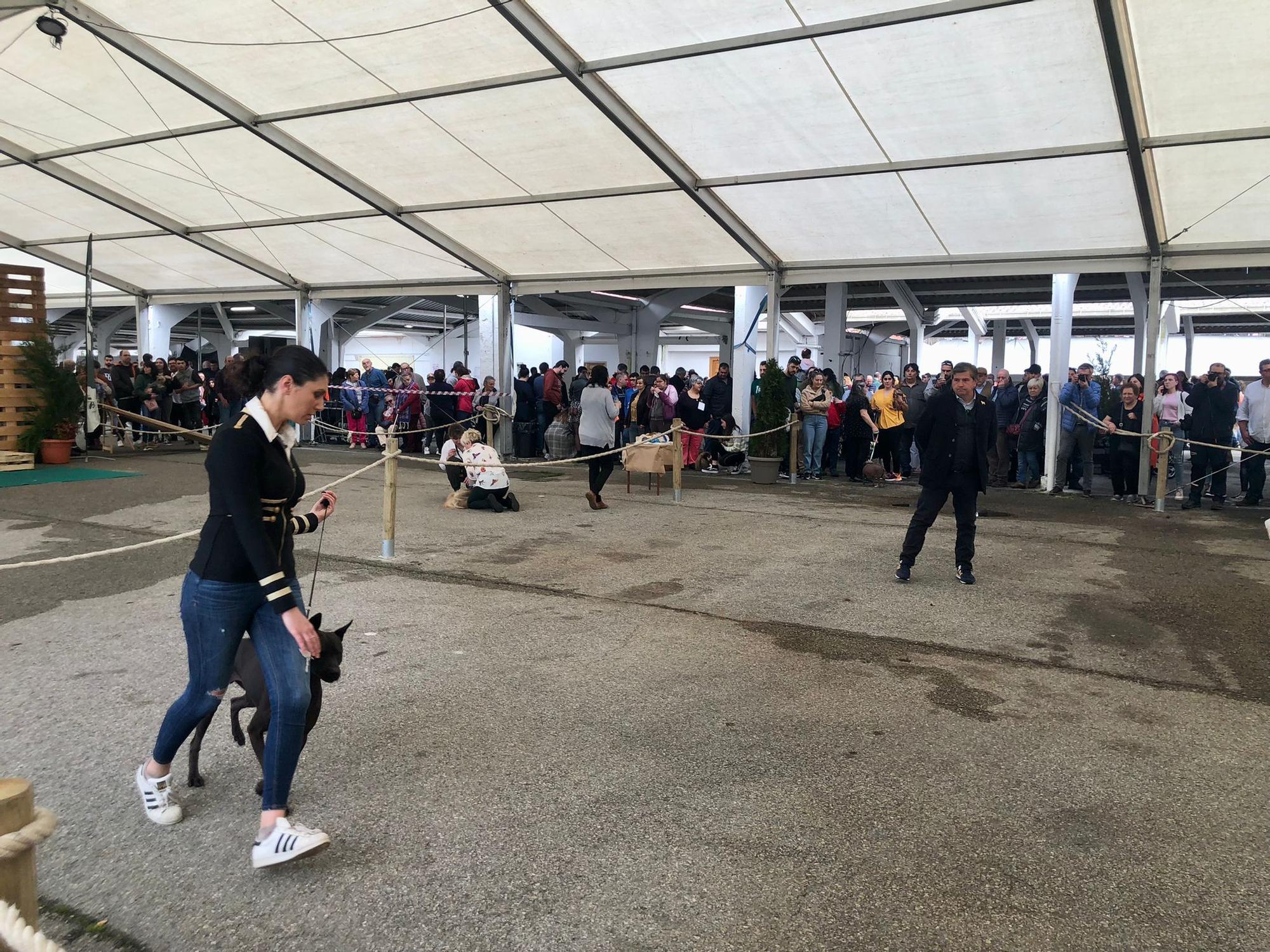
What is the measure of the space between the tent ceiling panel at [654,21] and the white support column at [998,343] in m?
22.5

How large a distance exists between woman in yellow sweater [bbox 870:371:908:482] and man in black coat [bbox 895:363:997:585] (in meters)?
7.12

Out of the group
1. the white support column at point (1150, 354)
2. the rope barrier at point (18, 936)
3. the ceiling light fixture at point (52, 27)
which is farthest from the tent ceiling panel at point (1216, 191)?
the ceiling light fixture at point (52, 27)

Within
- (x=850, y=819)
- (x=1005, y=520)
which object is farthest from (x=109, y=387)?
(x=850, y=819)

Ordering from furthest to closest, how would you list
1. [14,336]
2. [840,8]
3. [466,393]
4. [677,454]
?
1. [466,393]
2. [14,336]
3. [677,454]
4. [840,8]

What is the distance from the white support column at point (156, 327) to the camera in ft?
67.0

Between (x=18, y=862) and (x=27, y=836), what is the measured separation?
50mm

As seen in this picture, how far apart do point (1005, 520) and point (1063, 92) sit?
4690 millimetres

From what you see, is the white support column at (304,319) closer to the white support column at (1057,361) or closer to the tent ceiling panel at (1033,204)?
the tent ceiling panel at (1033,204)

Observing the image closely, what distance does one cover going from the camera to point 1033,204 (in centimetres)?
1065

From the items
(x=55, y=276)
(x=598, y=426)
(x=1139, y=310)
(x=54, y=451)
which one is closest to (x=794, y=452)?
(x=598, y=426)

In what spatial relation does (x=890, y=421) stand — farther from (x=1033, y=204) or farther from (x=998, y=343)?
(x=998, y=343)

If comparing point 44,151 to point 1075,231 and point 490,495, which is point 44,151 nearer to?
point 490,495

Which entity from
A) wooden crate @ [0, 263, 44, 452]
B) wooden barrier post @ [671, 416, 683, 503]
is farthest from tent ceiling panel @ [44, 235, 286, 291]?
wooden barrier post @ [671, 416, 683, 503]

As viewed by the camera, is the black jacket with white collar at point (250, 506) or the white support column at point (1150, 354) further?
the white support column at point (1150, 354)
